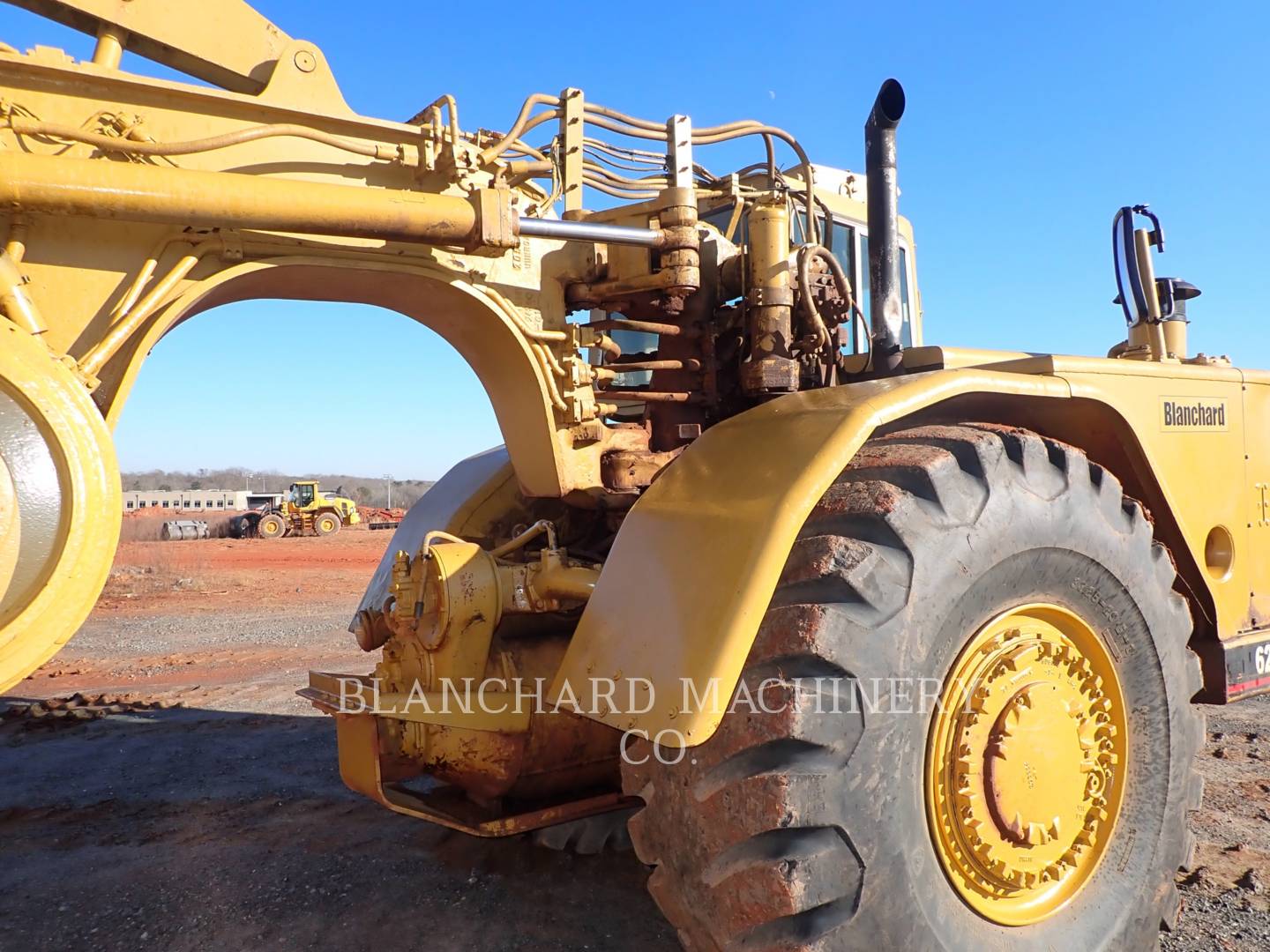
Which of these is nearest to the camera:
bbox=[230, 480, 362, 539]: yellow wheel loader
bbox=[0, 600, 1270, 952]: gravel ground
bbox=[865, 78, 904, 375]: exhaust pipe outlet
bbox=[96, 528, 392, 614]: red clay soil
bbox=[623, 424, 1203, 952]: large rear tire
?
bbox=[623, 424, 1203, 952]: large rear tire

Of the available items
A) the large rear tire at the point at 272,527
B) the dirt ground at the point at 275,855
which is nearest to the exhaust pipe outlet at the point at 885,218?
the dirt ground at the point at 275,855

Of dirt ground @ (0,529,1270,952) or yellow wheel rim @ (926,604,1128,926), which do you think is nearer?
yellow wheel rim @ (926,604,1128,926)

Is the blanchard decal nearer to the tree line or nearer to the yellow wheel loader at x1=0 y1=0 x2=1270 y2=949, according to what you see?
the yellow wheel loader at x1=0 y1=0 x2=1270 y2=949

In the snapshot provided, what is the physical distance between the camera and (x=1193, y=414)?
3570 millimetres

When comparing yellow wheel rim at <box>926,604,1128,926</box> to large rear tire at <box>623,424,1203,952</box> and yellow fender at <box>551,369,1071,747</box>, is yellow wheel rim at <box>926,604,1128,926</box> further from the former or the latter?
yellow fender at <box>551,369,1071,747</box>

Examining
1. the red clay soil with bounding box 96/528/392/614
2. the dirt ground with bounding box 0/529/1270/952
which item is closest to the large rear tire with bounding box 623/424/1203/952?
the dirt ground with bounding box 0/529/1270/952

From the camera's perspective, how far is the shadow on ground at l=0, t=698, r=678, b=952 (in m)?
3.11

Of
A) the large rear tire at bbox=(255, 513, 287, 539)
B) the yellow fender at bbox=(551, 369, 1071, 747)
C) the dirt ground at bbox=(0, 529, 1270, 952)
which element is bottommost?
the dirt ground at bbox=(0, 529, 1270, 952)

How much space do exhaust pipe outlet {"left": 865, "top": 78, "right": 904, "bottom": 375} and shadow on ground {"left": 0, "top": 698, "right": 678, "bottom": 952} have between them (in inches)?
89.9

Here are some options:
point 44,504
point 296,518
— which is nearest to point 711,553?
point 44,504

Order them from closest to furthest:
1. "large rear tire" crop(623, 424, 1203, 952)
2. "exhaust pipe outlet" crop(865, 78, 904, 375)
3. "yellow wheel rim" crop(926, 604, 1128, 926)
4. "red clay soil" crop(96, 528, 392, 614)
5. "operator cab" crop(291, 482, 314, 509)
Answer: "large rear tire" crop(623, 424, 1203, 952)
"yellow wheel rim" crop(926, 604, 1128, 926)
"exhaust pipe outlet" crop(865, 78, 904, 375)
"red clay soil" crop(96, 528, 392, 614)
"operator cab" crop(291, 482, 314, 509)

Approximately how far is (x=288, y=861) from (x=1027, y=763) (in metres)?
2.91

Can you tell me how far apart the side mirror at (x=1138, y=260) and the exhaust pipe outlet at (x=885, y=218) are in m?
1.62

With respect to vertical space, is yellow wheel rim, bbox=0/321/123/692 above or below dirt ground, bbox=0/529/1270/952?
above
